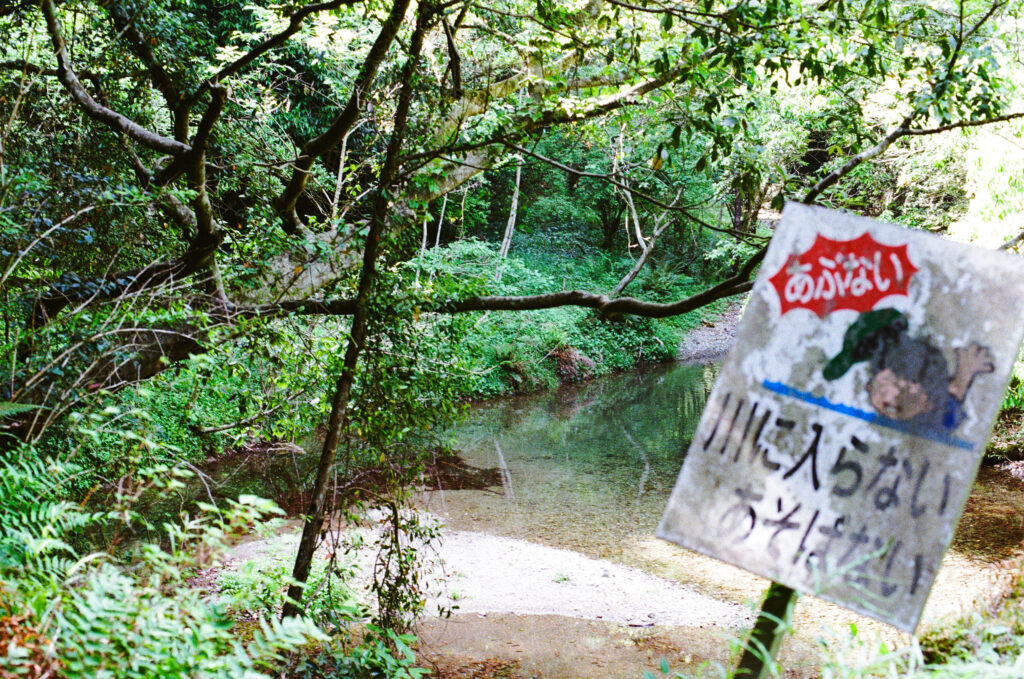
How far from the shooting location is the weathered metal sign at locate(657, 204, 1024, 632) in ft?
4.99

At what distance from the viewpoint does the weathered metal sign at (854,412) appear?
4.99 feet

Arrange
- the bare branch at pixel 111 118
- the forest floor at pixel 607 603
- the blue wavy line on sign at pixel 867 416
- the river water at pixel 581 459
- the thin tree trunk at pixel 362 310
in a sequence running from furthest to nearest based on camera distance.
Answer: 1. the river water at pixel 581 459
2. the forest floor at pixel 607 603
3. the bare branch at pixel 111 118
4. the thin tree trunk at pixel 362 310
5. the blue wavy line on sign at pixel 867 416

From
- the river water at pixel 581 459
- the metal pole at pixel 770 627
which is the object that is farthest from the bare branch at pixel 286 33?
the metal pole at pixel 770 627

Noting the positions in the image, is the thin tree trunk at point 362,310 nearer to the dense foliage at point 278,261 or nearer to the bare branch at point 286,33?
the dense foliage at point 278,261

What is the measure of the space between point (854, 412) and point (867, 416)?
0.03 m

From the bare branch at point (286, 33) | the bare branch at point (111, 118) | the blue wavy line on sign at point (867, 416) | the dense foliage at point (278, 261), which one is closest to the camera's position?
the blue wavy line on sign at point (867, 416)

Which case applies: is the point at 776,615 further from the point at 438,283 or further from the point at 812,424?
the point at 438,283

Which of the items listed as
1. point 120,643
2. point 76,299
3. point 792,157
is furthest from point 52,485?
→ point 792,157

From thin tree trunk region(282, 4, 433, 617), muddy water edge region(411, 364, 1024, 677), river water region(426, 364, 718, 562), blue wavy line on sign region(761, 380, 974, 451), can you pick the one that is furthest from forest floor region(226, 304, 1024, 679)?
blue wavy line on sign region(761, 380, 974, 451)

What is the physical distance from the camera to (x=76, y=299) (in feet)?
14.0

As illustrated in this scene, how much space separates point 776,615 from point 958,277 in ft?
2.89

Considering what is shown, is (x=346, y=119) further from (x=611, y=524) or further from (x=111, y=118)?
(x=611, y=524)

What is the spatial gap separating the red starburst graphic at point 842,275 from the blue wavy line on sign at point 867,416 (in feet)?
0.65

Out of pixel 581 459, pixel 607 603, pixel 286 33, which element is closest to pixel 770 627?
pixel 286 33
